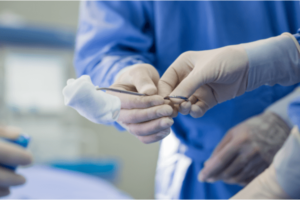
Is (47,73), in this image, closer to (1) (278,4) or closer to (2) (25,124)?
(2) (25,124)

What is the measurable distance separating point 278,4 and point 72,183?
3.06ft

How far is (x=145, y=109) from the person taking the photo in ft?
1.76

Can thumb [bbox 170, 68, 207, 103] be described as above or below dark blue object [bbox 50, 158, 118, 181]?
above

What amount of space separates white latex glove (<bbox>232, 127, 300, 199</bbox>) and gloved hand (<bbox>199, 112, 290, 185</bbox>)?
18cm

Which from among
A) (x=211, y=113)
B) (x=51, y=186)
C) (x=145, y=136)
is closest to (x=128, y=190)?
(x=51, y=186)

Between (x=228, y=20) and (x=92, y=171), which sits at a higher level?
(x=228, y=20)

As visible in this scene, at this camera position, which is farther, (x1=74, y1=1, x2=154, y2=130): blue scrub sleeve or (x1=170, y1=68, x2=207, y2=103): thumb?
(x1=74, y1=1, x2=154, y2=130): blue scrub sleeve

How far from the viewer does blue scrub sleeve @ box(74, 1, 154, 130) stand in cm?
78

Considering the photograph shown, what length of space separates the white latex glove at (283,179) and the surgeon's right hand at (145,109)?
0.25 meters

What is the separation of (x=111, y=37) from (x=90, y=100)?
1.24 ft

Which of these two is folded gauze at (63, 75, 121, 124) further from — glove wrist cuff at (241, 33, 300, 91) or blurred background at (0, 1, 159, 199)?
blurred background at (0, 1, 159, 199)

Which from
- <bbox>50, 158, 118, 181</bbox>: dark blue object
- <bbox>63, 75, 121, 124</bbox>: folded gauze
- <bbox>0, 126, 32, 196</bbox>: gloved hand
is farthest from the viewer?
<bbox>50, 158, 118, 181</bbox>: dark blue object

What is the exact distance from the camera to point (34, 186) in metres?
1.00

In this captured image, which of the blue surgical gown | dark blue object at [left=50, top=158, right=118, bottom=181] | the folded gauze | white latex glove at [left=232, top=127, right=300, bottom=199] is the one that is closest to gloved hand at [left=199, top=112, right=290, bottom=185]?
the blue surgical gown
